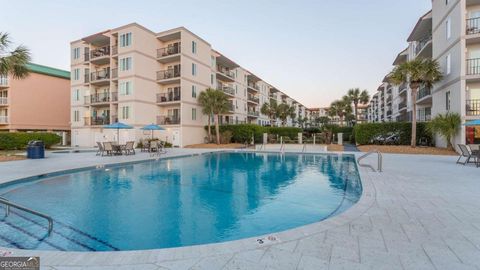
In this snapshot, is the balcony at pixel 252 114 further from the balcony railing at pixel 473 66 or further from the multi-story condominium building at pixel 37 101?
the balcony railing at pixel 473 66

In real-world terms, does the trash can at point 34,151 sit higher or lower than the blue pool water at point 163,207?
higher

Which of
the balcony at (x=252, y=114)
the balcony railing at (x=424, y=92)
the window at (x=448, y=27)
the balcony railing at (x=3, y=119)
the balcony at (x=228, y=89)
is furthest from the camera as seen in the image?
the balcony at (x=252, y=114)

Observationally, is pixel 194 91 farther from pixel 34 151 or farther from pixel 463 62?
pixel 463 62

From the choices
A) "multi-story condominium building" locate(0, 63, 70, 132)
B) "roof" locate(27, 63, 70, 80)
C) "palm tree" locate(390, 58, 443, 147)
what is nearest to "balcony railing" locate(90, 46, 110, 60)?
"multi-story condominium building" locate(0, 63, 70, 132)

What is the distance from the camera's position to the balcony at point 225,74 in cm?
3678

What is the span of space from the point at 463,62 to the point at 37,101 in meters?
46.2

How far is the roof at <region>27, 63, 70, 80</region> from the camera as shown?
3301cm

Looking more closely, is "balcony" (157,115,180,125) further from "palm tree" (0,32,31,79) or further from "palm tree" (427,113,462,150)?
"palm tree" (427,113,462,150)

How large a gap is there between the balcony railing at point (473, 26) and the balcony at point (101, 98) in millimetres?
32862

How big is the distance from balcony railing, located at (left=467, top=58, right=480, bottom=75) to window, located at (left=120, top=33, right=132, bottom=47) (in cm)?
3035

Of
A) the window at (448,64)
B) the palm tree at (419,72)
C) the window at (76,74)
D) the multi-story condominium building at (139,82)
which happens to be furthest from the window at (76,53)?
the window at (448,64)

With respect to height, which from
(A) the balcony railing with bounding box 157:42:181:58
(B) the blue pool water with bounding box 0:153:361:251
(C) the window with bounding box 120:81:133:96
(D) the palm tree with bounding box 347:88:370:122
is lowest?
(B) the blue pool water with bounding box 0:153:361:251

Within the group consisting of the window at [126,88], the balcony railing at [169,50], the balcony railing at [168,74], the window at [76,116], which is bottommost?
the window at [76,116]

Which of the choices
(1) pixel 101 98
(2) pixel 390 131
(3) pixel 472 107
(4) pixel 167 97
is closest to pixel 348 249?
(3) pixel 472 107
